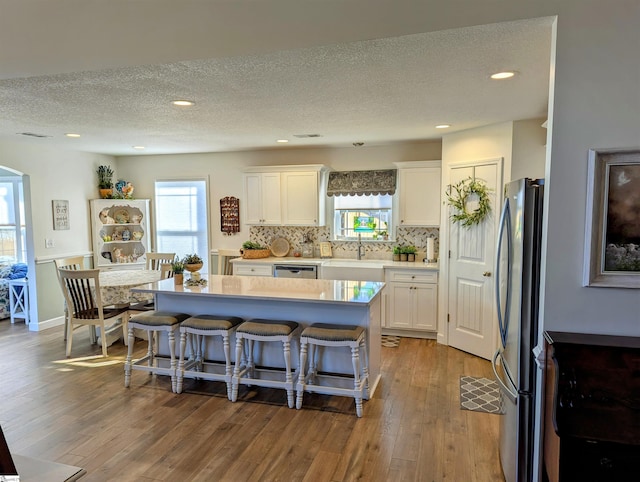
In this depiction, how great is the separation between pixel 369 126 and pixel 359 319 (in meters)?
2.06

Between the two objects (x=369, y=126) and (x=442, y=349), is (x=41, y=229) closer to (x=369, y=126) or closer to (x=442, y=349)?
(x=369, y=126)

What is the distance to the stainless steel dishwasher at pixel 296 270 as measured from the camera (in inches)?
210

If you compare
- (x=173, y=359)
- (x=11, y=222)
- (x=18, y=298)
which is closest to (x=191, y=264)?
(x=173, y=359)

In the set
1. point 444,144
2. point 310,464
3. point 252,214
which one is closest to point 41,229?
point 252,214

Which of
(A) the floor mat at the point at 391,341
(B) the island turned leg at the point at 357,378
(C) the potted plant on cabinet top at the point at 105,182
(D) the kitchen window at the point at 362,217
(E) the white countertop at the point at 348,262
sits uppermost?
(C) the potted plant on cabinet top at the point at 105,182

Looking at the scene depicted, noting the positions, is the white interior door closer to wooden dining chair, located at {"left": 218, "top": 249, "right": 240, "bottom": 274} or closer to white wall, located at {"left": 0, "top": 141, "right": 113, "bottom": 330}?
wooden dining chair, located at {"left": 218, "top": 249, "right": 240, "bottom": 274}

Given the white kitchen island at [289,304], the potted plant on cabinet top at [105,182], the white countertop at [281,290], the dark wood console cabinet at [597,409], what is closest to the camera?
the dark wood console cabinet at [597,409]

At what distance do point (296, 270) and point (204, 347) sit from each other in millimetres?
1847

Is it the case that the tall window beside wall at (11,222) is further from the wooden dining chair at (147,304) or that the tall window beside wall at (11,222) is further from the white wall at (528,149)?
the white wall at (528,149)

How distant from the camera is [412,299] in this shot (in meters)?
4.96

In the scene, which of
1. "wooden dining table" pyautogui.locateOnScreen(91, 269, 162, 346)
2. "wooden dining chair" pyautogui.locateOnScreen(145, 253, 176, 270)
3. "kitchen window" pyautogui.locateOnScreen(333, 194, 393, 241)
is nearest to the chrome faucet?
"kitchen window" pyautogui.locateOnScreen(333, 194, 393, 241)

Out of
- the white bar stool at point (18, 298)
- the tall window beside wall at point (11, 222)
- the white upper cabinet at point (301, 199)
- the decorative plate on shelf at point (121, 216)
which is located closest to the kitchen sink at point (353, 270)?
the white upper cabinet at point (301, 199)

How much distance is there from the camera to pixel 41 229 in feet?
18.1

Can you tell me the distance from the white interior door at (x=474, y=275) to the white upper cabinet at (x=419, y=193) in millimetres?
345
